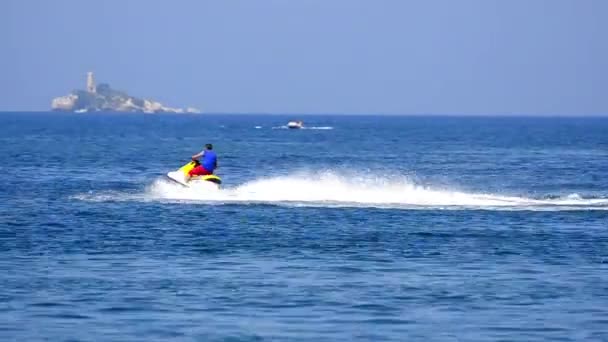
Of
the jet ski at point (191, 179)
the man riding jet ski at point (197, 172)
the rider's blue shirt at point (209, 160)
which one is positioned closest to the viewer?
the rider's blue shirt at point (209, 160)

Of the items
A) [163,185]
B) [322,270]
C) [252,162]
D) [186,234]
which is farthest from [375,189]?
[252,162]

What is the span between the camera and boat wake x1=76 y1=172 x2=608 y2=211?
3856 cm

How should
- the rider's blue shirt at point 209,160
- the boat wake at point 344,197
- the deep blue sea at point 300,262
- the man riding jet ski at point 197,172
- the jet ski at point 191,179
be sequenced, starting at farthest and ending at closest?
1. the jet ski at point 191,179
2. the man riding jet ski at point 197,172
3. the rider's blue shirt at point 209,160
4. the boat wake at point 344,197
5. the deep blue sea at point 300,262

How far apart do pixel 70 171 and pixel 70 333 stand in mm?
40023

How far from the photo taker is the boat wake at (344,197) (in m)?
38.6

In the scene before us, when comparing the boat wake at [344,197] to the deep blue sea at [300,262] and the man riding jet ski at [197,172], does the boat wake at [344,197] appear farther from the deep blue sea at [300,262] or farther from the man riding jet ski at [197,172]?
the man riding jet ski at [197,172]

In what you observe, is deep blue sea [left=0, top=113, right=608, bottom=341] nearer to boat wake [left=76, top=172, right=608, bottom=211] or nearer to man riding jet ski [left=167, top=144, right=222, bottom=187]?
boat wake [left=76, top=172, right=608, bottom=211]

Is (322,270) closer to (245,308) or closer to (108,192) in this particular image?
(245,308)

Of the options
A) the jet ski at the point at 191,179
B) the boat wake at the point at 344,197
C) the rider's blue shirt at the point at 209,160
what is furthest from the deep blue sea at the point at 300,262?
the rider's blue shirt at the point at 209,160

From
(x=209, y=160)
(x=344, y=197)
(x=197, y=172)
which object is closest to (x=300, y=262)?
(x=209, y=160)

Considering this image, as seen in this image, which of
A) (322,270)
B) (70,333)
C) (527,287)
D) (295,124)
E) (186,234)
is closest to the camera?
(70,333)

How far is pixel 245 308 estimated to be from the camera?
20750 mm

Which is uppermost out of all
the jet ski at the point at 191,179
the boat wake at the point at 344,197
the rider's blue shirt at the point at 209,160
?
the rider's blue shirt at the point at 209,160

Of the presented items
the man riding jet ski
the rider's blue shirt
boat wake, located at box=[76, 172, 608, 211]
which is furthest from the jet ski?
the rider's blue shirt
